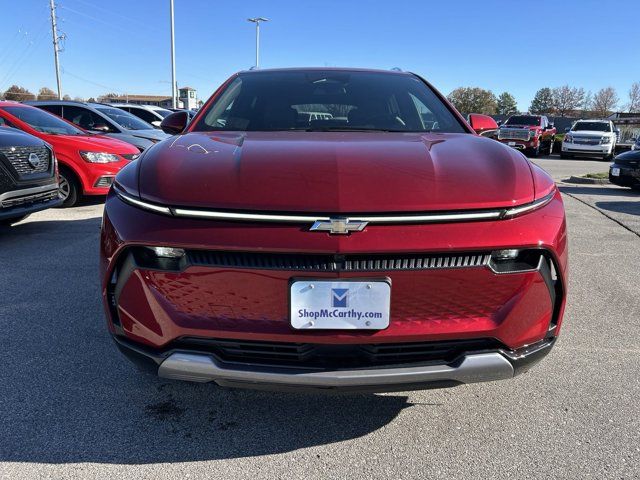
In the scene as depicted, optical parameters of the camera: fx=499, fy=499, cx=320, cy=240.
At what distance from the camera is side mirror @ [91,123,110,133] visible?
9.38 metres

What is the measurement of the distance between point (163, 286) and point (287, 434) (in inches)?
35.2

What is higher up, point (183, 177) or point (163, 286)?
point (183, 177)

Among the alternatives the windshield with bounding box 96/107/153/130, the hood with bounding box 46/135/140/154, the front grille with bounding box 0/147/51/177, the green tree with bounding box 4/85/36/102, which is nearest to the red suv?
the front grille with bounding box 0/147/51/177

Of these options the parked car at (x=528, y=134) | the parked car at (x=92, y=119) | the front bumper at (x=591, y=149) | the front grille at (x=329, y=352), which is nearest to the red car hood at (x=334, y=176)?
the front grille at (x=329, y=352)

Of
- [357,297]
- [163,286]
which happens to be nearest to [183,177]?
[163,286]

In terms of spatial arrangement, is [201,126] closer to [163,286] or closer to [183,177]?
[183,177]

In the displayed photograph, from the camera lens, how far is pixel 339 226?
5.63 feet

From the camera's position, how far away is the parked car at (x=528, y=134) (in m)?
20.7

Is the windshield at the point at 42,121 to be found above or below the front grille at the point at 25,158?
above

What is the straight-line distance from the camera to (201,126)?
114 inches

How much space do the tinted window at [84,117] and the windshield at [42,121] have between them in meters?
1.61

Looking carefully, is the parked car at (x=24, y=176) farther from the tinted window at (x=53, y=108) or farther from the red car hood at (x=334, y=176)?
the tinted window at (x=53, y=108)

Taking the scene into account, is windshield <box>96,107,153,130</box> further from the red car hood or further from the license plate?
the license plate

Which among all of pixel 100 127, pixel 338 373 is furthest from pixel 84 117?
pixel 338 373
